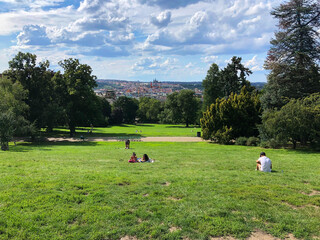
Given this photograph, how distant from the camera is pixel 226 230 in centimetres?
597

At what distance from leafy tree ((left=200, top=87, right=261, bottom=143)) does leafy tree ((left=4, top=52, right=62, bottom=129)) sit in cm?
2456

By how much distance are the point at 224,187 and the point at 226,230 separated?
2.95 metres

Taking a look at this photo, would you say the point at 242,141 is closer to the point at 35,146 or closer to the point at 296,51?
the point at 296,51

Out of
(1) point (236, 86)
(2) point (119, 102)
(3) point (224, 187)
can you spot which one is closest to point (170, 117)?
(2) point (119, 102)

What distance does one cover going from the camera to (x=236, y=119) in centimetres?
3475

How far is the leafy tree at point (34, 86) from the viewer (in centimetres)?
3956

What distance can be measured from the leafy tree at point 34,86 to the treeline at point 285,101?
23.8 meters

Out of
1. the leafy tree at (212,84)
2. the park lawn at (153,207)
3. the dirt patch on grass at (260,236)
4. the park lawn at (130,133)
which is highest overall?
the leafy tree at (212,84)

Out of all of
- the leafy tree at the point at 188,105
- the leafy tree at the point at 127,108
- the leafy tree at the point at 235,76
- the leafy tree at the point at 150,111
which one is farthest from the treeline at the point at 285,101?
the leafy tree at the point at 150,111

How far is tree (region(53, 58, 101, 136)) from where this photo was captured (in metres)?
46.7

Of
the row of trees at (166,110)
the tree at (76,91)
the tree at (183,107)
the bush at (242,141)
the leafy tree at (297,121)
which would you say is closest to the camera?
the leafy tree at (297,121)

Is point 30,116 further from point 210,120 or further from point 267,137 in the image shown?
point 267,137

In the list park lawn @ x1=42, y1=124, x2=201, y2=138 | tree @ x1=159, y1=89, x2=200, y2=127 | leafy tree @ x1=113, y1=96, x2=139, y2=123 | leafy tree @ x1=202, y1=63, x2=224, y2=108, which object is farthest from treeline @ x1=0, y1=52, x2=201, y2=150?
leafy tree @ x1=113, y1=96, x2=139, y2=123

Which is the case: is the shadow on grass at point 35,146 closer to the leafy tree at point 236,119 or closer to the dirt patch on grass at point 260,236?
the leafy tree at point 236,119
